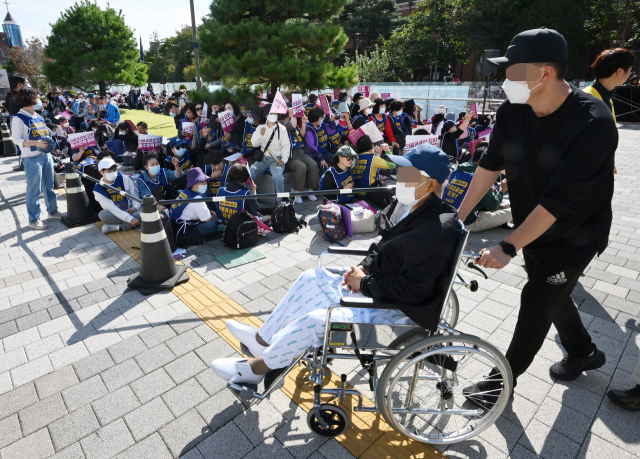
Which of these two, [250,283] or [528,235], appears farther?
[250,283]

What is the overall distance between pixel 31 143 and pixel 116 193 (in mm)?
1491

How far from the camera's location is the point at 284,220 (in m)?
5.89

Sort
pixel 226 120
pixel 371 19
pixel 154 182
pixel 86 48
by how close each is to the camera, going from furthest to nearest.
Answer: pixel 371 19 → pixel 86 48 → pixel 226 120 → pixel 154 182

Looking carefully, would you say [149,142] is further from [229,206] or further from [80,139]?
[229,206]

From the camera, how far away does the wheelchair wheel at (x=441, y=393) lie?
212 centimetres

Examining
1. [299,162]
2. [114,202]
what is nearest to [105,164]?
[114,202]

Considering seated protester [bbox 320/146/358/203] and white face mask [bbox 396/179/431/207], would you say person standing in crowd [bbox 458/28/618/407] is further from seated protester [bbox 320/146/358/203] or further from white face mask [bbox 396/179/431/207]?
seated protester [bbox 320/146/358/203]

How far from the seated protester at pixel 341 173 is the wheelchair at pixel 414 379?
353 cm

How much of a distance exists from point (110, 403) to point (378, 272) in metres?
2.14

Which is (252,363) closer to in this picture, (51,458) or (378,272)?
(378,272)

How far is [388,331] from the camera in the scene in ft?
7.54

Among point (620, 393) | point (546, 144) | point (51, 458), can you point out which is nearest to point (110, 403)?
point (51, 458)

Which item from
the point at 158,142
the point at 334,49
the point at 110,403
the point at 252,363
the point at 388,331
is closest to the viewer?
the point at 388,331

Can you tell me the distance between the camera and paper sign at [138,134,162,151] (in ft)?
25.3
